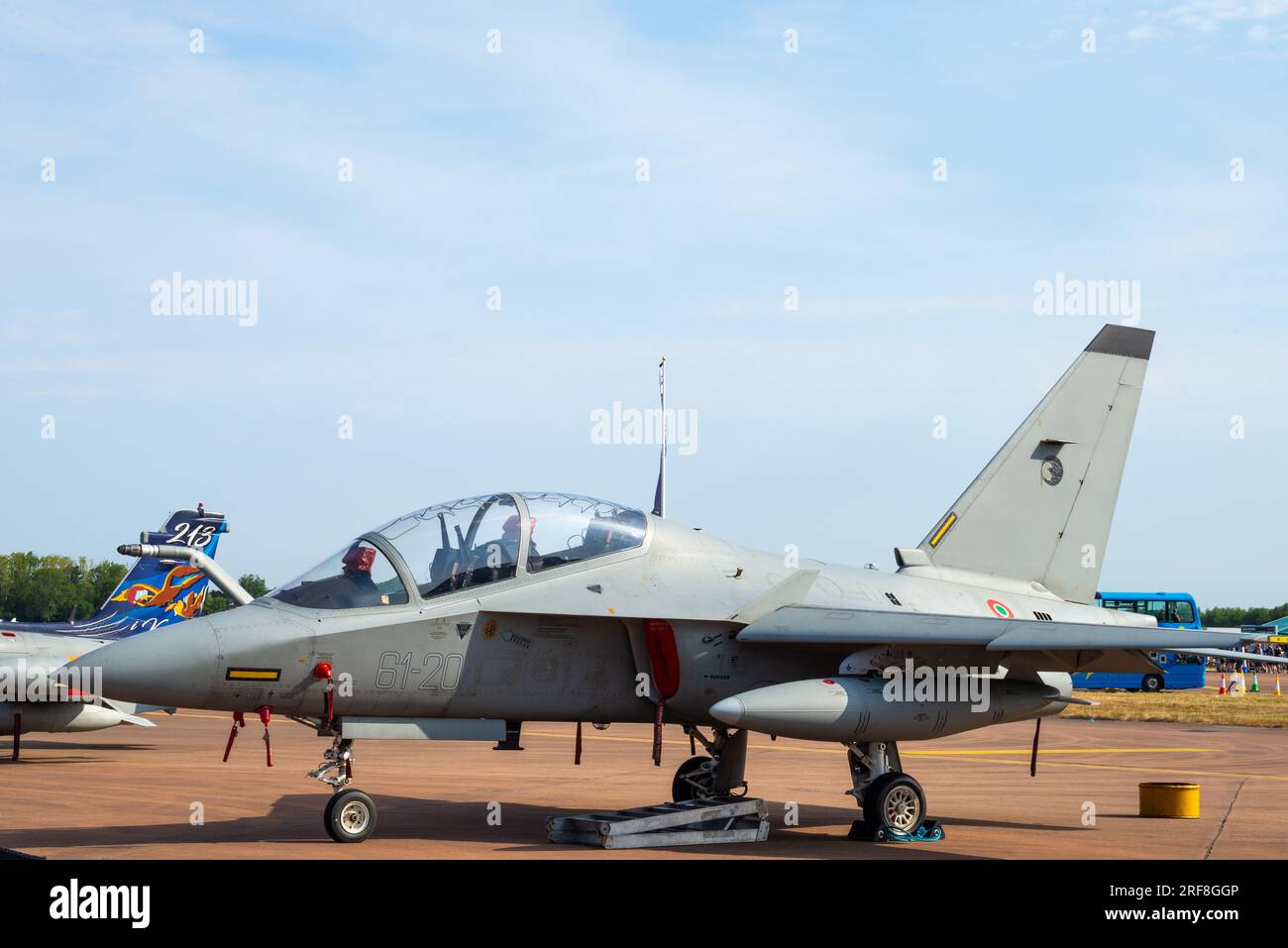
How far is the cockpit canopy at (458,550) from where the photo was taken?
1116cm

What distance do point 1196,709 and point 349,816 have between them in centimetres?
3080

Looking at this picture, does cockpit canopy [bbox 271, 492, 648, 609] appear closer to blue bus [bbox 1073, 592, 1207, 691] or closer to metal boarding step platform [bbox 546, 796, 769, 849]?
metal boarding step platform [bbox 546, 796, 769, 849]

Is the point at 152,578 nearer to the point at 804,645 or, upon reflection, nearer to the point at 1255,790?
the point at 804,645

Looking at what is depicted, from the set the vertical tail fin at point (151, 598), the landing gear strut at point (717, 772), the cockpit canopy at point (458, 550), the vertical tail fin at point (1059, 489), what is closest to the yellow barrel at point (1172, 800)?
the vertical tail fin at point (1059, 489)

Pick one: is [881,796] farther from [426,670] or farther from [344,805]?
[344,805]

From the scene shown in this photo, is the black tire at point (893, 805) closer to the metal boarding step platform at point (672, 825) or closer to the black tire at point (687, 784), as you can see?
the metal boarding step platform at point (672, 825)

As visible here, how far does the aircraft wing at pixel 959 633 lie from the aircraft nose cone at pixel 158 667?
4.60 metres

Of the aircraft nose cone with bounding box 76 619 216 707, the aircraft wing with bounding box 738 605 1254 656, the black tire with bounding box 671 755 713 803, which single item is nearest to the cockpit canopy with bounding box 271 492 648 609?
the aircraft nose cone with bounding box 76 619 216 707

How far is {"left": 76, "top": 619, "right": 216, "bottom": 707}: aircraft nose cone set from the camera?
10227 millimetres

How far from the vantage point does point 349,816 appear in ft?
37.4

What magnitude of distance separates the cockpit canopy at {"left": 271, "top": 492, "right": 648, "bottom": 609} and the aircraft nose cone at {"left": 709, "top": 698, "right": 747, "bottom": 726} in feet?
5.70

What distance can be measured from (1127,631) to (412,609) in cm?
611

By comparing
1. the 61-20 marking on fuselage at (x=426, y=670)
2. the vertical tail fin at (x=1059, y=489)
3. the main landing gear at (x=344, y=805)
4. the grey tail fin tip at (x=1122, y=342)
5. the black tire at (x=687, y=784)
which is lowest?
the black tire at (x=687, y=784)
